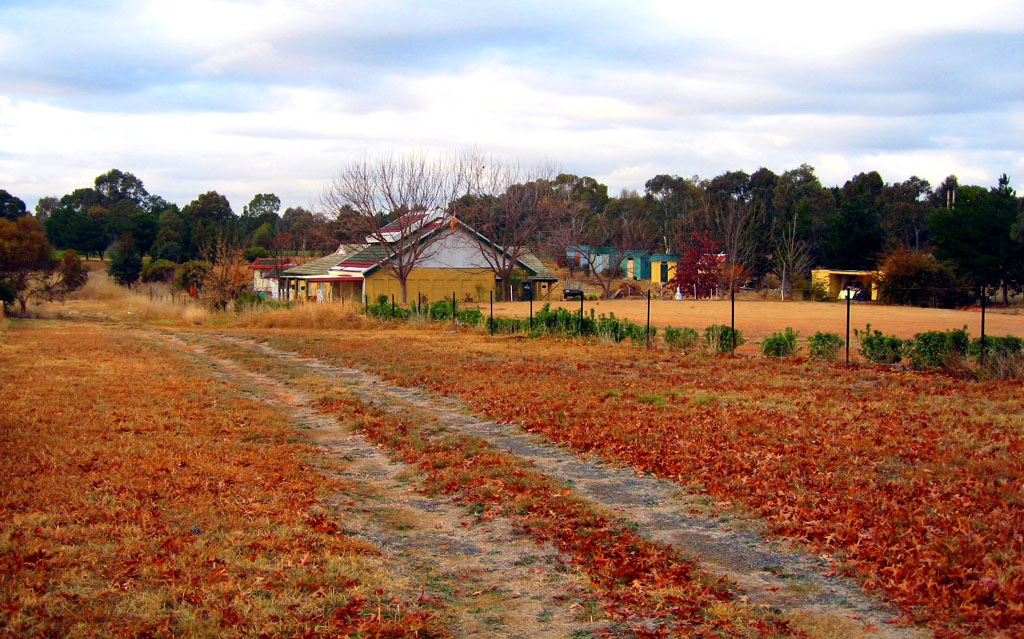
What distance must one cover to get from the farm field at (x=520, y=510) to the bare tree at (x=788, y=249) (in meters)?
57.3

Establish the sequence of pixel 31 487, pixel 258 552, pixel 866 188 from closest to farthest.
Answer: pixel 258 552 → pixel 31 487 → pixel 866 188

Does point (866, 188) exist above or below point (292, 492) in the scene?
above

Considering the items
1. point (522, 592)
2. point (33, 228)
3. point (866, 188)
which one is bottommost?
point (522, 592)

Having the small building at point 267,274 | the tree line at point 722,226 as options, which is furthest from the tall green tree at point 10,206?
the small building at point 267,274

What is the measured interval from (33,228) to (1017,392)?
50.3 meters

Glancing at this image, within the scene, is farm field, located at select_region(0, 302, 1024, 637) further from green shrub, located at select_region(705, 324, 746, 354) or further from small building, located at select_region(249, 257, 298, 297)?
small building, located at select_region(249, 257, 298, 297)

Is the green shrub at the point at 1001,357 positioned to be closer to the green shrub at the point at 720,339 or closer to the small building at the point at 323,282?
the green shrub at the point at 720,339

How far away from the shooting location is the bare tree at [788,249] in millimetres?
70312

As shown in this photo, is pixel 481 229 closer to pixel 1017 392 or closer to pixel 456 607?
pixel 1017 392

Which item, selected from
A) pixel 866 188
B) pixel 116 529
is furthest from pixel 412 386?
pixel 866 188

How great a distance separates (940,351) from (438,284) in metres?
42.0

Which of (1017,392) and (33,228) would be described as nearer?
(1017,392)

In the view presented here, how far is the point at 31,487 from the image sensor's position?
25.7 feet

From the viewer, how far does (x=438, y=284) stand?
56.5 meters
